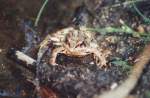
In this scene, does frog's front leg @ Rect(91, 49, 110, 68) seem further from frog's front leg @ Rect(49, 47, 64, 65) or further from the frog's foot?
frog's front leg @ Rect(49, 47, 64, 65)

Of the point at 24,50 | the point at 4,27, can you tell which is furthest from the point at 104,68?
the point at 4,27

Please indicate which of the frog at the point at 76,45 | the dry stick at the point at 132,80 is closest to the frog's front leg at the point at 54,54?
the frog at the point at 76,45

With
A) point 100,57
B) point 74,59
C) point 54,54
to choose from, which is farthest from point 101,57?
point 54,54

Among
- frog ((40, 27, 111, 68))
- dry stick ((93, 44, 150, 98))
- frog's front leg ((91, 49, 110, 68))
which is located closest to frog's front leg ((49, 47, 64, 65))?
frog ((40, 27, 111, 68))

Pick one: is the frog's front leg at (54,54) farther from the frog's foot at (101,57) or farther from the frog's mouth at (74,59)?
the frog's foot at (101,57)

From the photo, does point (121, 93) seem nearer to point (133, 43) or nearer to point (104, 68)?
point (104, 68)

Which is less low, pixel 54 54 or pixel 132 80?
pixel 54 54

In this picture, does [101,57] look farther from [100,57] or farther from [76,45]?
[76,45]
